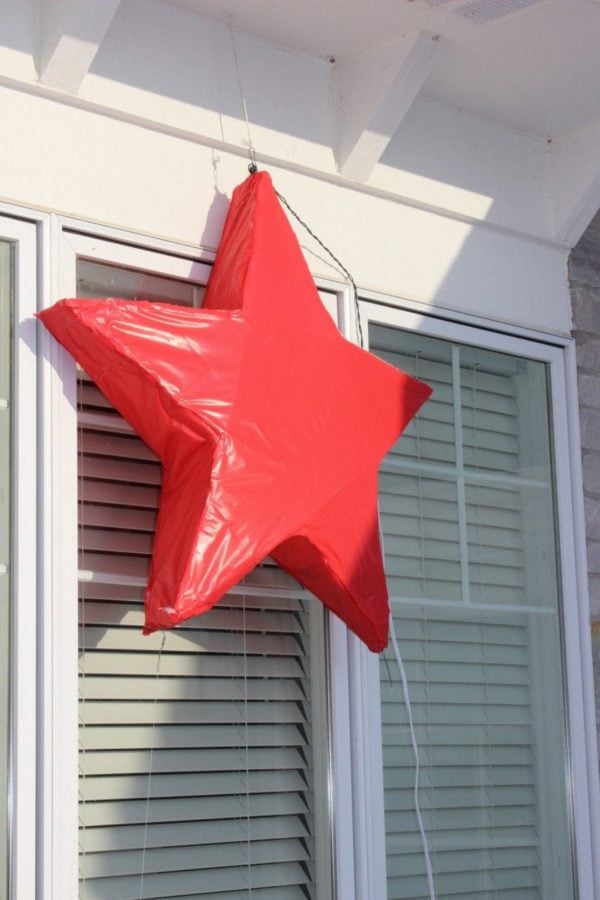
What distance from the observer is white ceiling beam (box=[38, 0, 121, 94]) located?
2.97m

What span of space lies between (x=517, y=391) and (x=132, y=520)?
4.20 feet

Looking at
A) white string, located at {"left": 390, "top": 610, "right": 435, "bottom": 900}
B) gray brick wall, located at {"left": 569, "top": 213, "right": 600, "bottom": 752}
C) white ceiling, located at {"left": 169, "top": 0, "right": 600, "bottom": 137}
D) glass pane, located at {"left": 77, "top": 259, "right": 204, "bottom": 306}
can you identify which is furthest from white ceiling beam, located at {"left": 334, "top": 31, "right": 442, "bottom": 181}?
white string, located at {"left": 390, "top": 610, "right": 435, "bottom": 900}

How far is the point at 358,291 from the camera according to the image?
11.6 feet

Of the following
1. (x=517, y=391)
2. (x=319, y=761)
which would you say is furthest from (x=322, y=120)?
(x=319, y=761)

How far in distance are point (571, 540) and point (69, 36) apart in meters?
1.79

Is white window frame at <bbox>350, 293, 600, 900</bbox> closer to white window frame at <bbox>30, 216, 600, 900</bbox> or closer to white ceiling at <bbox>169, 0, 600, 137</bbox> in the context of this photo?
white window frame at <bbox>30, 216, 600, 900</bbox>

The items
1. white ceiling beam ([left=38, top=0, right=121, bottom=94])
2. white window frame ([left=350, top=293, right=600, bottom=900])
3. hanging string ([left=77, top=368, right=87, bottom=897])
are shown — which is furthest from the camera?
white window frame ([left=350, top=293, right=600, bottom=900])

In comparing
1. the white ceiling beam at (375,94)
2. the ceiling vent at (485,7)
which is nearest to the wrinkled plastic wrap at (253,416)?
the white ceiling beam at (375,94)

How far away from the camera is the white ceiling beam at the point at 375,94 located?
343 cm

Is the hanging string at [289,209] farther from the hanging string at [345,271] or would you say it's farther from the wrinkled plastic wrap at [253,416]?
the wrinkled plastic wrap at [253,416]

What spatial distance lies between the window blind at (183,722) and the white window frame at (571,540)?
0.97 ft

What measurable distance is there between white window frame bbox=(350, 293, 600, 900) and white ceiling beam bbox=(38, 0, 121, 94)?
2.97 feet

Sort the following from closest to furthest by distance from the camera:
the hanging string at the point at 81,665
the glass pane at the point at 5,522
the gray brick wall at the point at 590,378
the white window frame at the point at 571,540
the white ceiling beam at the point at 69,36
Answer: the glass pane at the point at 5,522, the hanging string at the point at 81,665, the white ceiling beam at the point at 69,36, the white window frame at the point at 571,540, the gray brick wall at the point at 590,378

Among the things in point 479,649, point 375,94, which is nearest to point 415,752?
point 479,649
